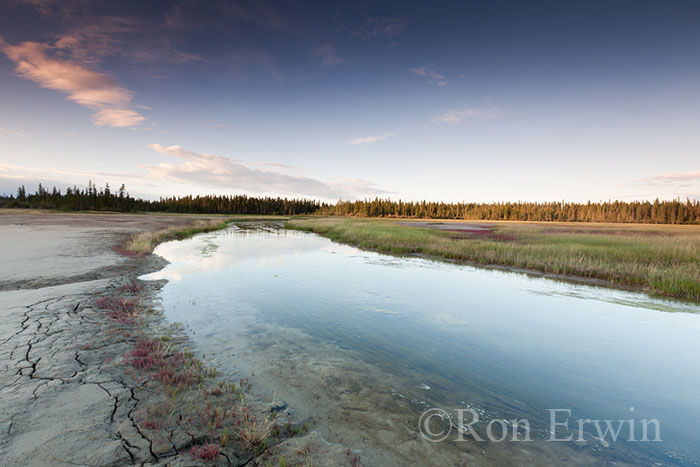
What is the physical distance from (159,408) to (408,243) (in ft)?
103

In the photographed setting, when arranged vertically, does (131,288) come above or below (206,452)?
below

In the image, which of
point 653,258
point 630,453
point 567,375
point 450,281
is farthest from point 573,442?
point 653,258

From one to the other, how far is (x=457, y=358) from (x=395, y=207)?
17728 centimetres

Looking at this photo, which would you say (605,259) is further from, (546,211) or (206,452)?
(546,211)

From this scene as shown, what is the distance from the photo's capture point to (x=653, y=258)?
70.3 ft

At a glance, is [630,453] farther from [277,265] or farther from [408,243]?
[408,243]

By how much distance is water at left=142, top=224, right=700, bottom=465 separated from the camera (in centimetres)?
501

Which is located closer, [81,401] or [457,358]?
[81,401]

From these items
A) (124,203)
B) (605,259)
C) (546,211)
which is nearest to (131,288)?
(605,259)

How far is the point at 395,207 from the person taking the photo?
182500 millimetres

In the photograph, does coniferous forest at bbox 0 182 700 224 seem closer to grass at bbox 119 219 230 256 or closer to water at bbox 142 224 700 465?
grass at bbox 119 219 230 256

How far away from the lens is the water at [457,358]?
16.4 feet

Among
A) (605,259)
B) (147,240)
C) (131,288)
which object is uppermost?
(605,259)

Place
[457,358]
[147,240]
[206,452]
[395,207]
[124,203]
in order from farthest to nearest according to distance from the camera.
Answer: [395,207] < [124,203] < [147,240] < [457,358] < [206,452]
